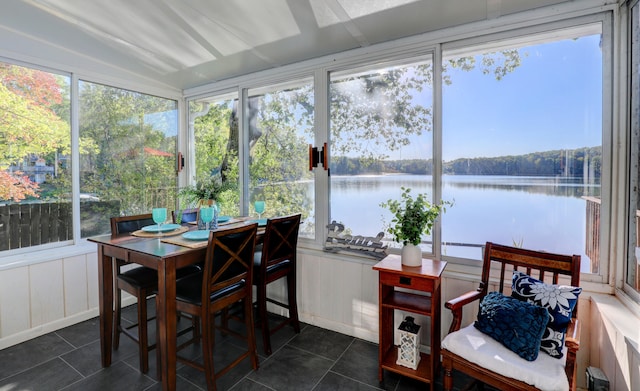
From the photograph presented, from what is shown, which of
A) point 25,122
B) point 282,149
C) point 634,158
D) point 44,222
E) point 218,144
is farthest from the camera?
point 218,144

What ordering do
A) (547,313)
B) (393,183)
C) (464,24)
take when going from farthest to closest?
(393,183)
(464,24)
(547,313)

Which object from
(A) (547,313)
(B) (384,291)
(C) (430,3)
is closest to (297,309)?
(B) (384,291)

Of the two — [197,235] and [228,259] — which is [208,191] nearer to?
[197,235]

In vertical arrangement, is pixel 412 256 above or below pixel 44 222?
below

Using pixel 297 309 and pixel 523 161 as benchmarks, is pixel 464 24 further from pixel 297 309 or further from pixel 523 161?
pixel 297 309

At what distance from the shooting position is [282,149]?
320cm

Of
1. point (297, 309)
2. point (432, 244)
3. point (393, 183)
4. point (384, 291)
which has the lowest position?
point (297, 309)

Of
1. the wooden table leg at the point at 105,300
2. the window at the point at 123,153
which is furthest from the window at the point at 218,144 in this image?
the wooden table leg at the point at 105,300

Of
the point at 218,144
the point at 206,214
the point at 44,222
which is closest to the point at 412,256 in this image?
the point at 206,214

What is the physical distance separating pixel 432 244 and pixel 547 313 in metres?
0.94

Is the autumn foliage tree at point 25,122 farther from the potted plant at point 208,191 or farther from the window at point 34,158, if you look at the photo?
the potted plant at point 208,191

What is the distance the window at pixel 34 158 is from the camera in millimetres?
2576

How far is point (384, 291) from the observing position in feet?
6.97

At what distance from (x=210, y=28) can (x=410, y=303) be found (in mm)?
2427
